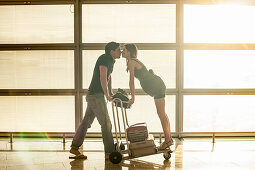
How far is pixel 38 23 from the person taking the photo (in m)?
7.40

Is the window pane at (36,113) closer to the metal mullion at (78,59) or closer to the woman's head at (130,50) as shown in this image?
the metal mullion at (78,59)

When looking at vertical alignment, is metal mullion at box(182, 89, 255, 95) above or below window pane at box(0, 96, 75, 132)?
above

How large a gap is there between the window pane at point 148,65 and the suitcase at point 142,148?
2.28m

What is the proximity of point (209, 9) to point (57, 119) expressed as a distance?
12.7 ft

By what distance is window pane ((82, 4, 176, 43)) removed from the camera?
7414 millimetres

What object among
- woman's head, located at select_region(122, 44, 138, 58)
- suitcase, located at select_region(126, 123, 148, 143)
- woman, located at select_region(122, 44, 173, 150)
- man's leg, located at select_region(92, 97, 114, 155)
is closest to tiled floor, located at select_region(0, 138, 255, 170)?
man's leg, located at select_region(92, 97, 114, 155)

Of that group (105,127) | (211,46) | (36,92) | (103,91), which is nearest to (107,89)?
(103,91)

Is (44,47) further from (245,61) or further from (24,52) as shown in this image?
(245,61)

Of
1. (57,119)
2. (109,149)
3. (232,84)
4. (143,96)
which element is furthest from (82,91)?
(232,84)

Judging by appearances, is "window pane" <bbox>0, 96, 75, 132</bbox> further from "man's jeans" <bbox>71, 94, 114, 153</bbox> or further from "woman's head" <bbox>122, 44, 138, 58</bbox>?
"woman's head" <bbox>122, 44, 138, 58</bbox>

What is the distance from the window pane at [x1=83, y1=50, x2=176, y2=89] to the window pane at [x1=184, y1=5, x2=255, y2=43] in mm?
571

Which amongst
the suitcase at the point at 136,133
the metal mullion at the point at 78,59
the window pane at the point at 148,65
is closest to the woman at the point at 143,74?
the suitcase at the point at 136,133

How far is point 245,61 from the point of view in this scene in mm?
7559

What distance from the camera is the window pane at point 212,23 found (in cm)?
747
